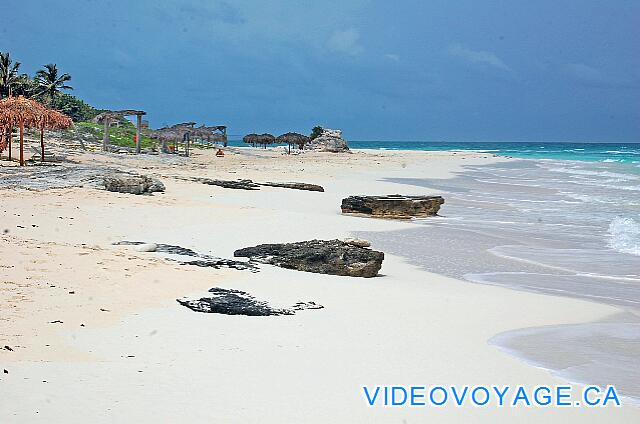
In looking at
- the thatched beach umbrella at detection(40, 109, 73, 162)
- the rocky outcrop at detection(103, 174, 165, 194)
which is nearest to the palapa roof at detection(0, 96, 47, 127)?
the thatched beach umbrella at detection(40, 109, 73, 162)

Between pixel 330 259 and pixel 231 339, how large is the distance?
11.7 feet

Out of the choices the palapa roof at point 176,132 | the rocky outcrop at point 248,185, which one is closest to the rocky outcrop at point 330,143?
the palapa roof at point 176,132

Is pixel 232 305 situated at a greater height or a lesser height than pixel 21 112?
lesser

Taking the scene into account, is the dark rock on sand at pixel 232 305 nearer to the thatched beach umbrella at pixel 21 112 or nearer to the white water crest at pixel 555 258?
the white water crest at pixel 555 258

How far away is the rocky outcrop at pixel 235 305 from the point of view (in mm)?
6453

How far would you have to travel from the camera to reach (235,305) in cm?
661

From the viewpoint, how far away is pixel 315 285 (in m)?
8.06

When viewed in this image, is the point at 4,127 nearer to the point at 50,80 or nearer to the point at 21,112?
the point at 21,112

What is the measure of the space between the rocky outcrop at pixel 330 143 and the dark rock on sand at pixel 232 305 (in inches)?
2168

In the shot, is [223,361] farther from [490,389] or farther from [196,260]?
[196,260]

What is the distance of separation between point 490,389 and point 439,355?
0.77 m

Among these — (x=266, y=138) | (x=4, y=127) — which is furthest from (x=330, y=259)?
(x=266, y=138)

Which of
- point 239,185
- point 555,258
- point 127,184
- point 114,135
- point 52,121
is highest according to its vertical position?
point 52,121

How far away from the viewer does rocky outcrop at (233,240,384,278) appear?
352 inches
